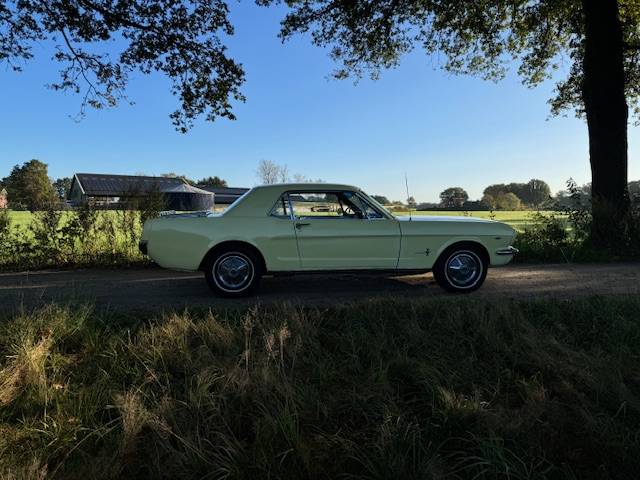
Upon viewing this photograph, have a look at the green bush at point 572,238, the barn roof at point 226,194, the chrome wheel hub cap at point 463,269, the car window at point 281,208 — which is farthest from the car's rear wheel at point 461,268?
the barn roof at point 226,194

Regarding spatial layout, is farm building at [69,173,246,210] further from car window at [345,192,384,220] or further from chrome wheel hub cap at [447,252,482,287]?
chrome wheel hub cap at [447,252,482,287]

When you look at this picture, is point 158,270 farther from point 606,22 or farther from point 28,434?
point 606,22

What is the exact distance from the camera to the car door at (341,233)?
591 centimetres

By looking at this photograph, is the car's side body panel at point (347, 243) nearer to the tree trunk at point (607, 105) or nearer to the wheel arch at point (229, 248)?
the wheel arch at point (229, 248)

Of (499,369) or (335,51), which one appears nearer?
(499,369)

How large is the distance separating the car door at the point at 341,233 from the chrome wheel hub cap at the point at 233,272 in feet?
2.51

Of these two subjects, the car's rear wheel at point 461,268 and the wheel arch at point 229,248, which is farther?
the car's rear wheel at point 461,268

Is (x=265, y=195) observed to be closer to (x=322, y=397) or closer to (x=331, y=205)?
(x=331, y=205)

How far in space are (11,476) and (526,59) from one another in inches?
697

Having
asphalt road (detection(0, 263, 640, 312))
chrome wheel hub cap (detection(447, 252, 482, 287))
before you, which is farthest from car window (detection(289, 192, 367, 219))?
chrome wheel hub cap (detection(447, 252, 482, 287))

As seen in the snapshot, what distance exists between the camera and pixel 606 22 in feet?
35.4

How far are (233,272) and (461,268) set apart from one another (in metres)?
3.20

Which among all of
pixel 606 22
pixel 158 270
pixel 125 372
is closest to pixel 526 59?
pixel 606 22

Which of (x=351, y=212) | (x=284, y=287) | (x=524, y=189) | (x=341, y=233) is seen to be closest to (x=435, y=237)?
(x=351, y=212)
